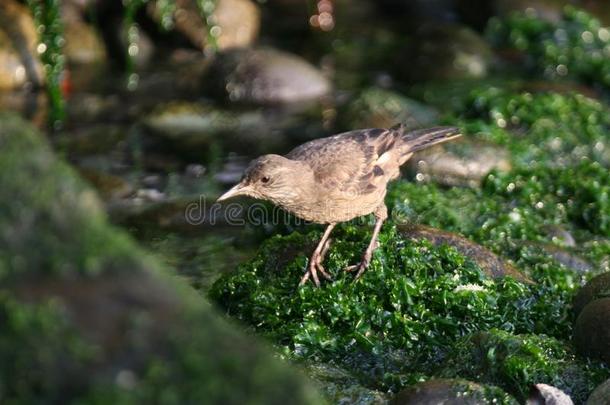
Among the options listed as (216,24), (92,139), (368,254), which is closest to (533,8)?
(216,24)

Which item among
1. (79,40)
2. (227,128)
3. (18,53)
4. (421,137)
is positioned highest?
(421,137)

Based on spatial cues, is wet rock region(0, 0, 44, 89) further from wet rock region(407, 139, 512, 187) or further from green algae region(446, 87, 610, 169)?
wet rock region(407, 139, 512, 187)

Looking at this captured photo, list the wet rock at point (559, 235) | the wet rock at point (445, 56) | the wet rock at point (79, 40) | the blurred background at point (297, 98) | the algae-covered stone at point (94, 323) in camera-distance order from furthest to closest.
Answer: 1. the wet rock at point (79, 40)
2. the wet rock at point (445, 56)
3. the blurred background at point (297, 98)
4. the wet rock at point (559, 235)
5. the algae-covered stone at point (94, 323)

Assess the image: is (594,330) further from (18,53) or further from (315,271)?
(18,53)

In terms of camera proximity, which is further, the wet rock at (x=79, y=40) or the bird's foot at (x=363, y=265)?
the wet rock at (x=79, y=40)

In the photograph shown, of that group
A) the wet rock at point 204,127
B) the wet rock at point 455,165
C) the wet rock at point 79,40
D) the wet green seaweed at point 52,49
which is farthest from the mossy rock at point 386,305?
the wet rock at point 79,40

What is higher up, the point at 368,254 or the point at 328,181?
the point at 328,181

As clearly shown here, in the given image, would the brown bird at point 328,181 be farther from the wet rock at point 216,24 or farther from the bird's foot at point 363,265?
the wet rock at point 216,24
